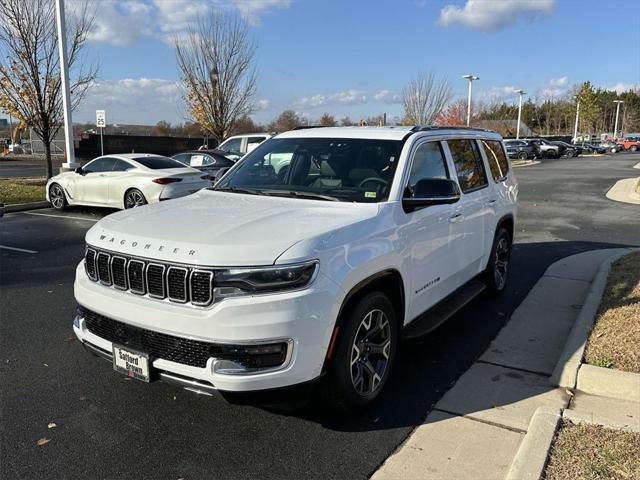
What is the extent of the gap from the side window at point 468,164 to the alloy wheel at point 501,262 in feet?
3.08

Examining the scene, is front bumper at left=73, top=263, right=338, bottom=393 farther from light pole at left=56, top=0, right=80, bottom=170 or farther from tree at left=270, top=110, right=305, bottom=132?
tree at left=270, top=110, right=305, bottom=132

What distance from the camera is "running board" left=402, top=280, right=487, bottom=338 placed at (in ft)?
13.5

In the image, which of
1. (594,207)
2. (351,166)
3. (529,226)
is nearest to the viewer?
(351,166)

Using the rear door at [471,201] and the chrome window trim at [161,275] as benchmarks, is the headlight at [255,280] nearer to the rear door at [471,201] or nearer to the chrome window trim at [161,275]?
the chrome window trim at [161,275]

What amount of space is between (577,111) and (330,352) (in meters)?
78.3

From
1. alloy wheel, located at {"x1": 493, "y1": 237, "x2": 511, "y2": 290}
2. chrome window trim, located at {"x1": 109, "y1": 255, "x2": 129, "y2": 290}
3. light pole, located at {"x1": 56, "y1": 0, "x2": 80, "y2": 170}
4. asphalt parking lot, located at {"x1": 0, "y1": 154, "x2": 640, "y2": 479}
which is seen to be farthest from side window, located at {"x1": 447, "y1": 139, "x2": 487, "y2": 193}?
light pole, located at {"x1": 56, "y1": 0, "x2": 80, "y2": 170}

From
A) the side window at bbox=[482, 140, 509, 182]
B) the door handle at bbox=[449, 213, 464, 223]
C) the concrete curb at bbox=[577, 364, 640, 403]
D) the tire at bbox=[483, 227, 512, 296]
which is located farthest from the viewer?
the side window at bbox=[482, 140, 509, 182]

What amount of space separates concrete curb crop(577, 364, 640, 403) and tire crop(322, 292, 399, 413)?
1.46 meters

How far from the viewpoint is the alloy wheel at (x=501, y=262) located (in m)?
6.13

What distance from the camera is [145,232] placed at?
10.9 feet

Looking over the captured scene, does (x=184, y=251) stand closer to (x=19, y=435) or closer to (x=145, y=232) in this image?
(x=145, y=232)

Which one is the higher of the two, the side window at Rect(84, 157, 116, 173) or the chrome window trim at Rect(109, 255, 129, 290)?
the side window at Rect(84, 157, 116, 173)

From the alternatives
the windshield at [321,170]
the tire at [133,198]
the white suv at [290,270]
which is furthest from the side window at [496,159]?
the tire at [133,198]

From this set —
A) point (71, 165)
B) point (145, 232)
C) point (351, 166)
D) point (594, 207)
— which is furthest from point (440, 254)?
point (71, 165)
